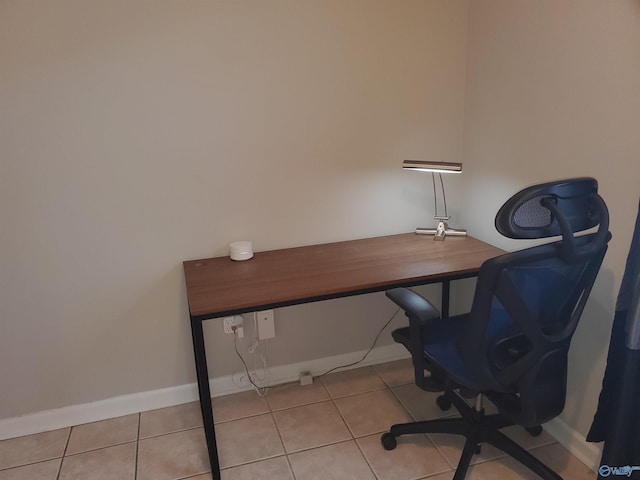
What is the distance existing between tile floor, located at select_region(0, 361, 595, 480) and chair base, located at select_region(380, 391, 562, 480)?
8cm

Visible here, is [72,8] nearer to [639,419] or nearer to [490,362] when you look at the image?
[490,362]

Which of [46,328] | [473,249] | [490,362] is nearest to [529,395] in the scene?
[490,362]

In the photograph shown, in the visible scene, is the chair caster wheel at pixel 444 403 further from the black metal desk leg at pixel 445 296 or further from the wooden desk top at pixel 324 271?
the wooden desk top at pixel 324 271

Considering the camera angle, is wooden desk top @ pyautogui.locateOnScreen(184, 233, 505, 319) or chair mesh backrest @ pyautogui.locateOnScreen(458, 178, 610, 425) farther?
wooden desk top @ pyautogui.locateOnScreen(184, 233, 505, 319)

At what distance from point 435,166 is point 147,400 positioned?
1771 millimetres

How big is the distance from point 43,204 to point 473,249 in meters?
1.90

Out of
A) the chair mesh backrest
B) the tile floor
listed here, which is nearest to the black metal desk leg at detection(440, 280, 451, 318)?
the tile floor

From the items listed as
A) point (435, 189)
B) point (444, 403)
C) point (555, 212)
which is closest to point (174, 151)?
point (435, 189)

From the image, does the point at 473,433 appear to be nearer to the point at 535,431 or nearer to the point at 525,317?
the point at 535,431

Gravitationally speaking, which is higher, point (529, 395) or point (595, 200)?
point (595, 200)

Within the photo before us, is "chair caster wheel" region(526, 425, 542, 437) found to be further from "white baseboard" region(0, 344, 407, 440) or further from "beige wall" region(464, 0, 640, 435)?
"white baseboard" region(0, 344, 407, 440)

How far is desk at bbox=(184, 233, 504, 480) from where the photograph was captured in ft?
5.89

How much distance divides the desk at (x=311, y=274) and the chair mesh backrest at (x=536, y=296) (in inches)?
17.8

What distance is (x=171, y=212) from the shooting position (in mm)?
2189
